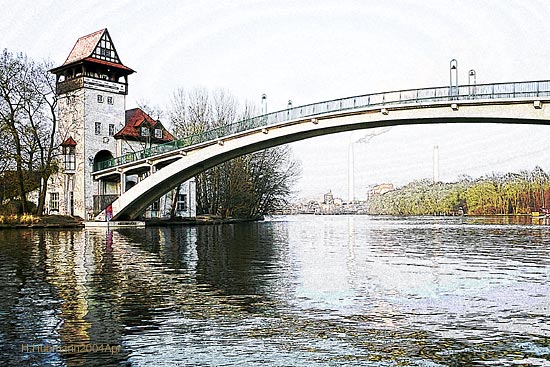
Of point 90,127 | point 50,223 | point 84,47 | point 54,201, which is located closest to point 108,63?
point 84,47

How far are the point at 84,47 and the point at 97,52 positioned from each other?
2.07 meters

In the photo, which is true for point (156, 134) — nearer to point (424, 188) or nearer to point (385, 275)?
point (385, 275)

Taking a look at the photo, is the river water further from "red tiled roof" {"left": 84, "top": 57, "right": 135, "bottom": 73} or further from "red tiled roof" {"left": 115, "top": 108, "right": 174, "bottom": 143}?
"red tiled roof" {"left": 115, "top": 108, "right": 174, "bottom": 143}

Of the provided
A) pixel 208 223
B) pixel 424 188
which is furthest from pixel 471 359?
pixel 424 188

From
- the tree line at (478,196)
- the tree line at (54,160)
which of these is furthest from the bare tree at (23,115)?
the tree line at (478,196)

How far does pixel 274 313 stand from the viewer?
8.87 metres

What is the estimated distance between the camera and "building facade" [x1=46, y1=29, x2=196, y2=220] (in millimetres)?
50312

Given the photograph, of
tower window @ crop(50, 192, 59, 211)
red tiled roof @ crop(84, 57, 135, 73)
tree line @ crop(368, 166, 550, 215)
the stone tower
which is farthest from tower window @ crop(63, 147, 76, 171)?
tree line @ crop(368, 166, 550, 215)

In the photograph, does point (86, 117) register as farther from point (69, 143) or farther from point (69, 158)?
point (69, 158)

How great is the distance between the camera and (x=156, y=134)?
181ft

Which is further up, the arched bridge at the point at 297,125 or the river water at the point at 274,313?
the arched bridge at the point at 297,125

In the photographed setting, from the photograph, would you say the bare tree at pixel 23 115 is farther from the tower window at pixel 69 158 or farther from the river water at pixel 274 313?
the river water at pixel 274 313

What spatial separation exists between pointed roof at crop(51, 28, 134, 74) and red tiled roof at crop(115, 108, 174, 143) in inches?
176

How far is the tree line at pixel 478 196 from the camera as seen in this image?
9575 cm
